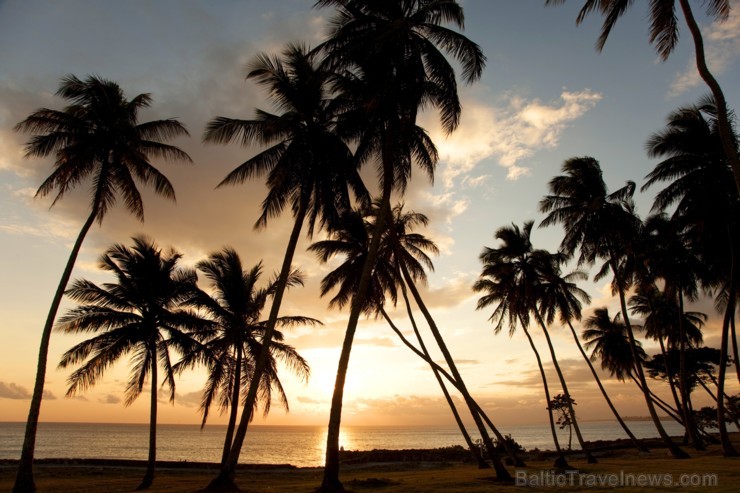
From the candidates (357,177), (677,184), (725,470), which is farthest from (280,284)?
(677,184)

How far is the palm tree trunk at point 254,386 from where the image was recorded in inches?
567

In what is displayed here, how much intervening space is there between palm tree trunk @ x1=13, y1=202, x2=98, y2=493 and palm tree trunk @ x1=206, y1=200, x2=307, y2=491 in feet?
18.4

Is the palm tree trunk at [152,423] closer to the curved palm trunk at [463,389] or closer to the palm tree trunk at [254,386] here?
the palm tree trunk at [254,386]

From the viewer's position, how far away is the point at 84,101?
725 inches

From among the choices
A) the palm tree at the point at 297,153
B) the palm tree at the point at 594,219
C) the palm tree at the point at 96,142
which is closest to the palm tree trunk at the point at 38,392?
the palm tree at the point at 96,142

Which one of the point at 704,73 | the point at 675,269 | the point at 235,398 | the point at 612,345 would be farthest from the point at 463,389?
the point at 612,345

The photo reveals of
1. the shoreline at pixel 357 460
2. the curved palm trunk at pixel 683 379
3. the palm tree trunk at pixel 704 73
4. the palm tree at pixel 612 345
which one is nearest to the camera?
the palm tree trunk at pixel 704 73

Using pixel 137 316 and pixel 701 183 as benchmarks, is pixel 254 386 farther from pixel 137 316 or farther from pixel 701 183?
pixel 701 183

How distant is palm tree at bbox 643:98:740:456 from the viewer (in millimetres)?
20172

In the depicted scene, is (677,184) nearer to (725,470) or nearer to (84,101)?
Result: (725,470)

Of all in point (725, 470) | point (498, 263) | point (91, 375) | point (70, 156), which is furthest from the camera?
point (498, 263)

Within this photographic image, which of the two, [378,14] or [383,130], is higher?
[378,14]

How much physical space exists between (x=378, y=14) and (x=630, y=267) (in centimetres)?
2244

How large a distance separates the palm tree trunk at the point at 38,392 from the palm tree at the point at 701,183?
25.7 metres
